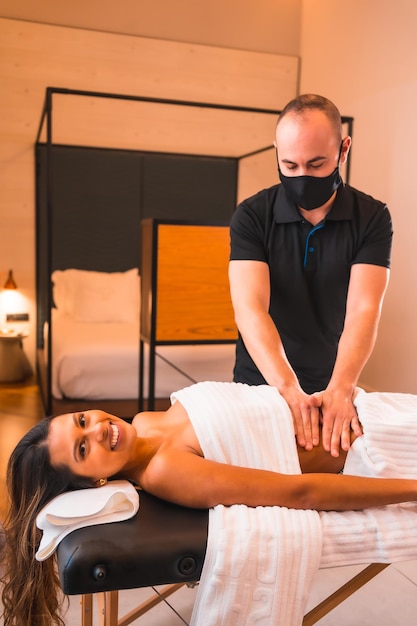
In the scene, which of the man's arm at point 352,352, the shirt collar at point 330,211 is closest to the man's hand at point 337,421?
the man's arm at point 352,352

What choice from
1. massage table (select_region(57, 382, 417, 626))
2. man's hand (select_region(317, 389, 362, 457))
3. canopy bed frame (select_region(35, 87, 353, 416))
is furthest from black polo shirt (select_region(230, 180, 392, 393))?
canopy bed frame (select_region(35, 87, 353, 416))

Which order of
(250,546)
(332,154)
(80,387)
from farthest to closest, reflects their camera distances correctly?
(80,387), (332,154), (250,546)

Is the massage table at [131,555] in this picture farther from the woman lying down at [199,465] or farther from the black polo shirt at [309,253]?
the black polo shirt at [309,253]

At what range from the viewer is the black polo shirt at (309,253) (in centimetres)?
180

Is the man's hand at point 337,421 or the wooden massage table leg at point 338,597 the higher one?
the man's hand at point 337,421

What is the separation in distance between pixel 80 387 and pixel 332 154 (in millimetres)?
2685

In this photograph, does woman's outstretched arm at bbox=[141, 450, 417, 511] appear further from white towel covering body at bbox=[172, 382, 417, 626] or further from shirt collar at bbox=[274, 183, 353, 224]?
shirt collar at bbox=[274, 183, 353, 224]

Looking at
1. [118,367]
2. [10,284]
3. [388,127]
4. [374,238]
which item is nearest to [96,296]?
[10,284]

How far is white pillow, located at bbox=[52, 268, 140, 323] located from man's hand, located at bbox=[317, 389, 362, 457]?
326 cm

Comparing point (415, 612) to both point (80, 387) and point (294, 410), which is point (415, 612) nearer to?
point (294, 410)

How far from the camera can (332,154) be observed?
65.0 inches

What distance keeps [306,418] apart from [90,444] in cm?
49

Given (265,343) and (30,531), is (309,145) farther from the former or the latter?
(30,531)

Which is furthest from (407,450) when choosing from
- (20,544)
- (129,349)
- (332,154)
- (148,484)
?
(129,349)
